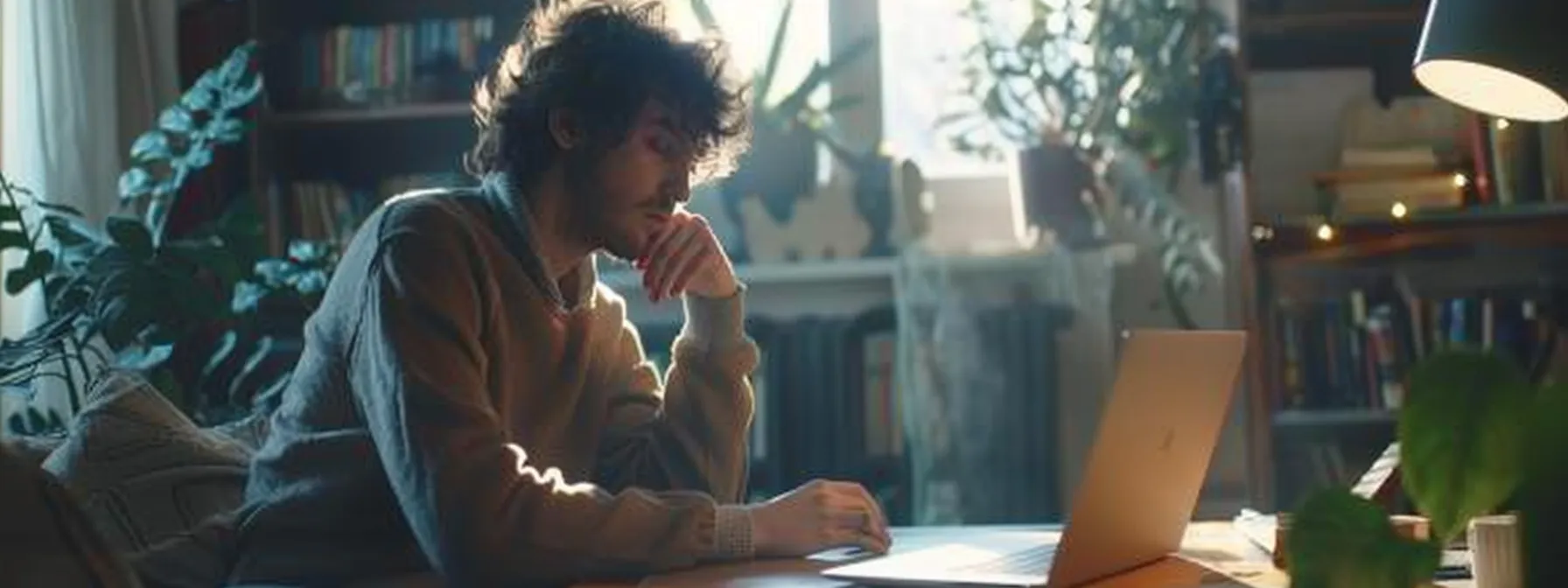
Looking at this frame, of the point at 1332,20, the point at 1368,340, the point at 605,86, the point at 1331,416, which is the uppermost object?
the point at 1332,20

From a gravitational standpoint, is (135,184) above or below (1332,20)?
below

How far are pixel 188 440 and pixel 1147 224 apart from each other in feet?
7.25

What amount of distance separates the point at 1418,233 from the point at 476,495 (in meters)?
2.31

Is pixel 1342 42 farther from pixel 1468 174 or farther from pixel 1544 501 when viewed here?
pixel 1544 501

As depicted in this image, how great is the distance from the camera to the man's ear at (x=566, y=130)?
6.24 ft

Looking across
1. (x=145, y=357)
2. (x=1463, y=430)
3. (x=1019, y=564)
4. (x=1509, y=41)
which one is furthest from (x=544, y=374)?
(x=145, y=357)

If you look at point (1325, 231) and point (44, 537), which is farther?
point (1325, 231)

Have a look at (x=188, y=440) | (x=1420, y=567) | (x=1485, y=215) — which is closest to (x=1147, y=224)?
(x=1485, y=215)

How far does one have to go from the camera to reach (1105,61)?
11.7 feet

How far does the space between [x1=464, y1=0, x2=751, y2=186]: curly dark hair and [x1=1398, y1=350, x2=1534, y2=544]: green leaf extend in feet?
3.51

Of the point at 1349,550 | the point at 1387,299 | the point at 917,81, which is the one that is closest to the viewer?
the point at 1349,550

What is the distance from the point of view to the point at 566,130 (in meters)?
1.91

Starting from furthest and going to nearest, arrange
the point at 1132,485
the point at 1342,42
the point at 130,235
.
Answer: the point at 1342,42 < the point at 130,235 < the point at 1132,485

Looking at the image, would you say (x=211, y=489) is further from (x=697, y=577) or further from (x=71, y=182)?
(x=71, y=182)
